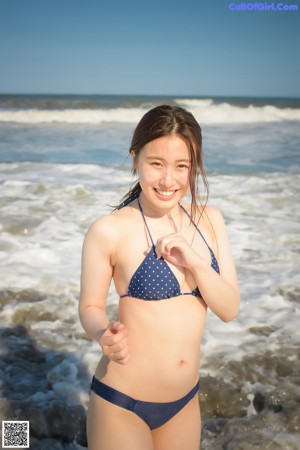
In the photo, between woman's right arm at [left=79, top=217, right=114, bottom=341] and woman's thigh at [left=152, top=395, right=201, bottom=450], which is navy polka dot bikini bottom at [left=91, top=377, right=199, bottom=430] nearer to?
woman's thigh at [left=152, top=395, right=201, bottom=450]

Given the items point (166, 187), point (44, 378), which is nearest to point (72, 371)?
point (44, 378)

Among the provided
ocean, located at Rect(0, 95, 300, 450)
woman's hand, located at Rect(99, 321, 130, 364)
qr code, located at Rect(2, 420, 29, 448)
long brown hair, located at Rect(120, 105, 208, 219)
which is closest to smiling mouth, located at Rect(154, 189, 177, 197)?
long brown hair, located at Rect(120, 105, 208, 219)

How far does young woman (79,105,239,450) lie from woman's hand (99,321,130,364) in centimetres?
28

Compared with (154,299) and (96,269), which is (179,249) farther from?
(96,269)

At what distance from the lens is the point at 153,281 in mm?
1970

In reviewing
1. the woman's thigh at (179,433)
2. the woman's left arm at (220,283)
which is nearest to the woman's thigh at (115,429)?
the woman's thigh at (179,433)

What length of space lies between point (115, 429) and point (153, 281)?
0.64 meters

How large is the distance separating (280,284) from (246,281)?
14.8 inches

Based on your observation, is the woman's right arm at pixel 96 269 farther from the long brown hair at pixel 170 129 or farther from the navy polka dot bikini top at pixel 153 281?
the long brown hair at pixel 170 129

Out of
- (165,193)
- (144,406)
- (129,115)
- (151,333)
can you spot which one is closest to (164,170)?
(165,193)

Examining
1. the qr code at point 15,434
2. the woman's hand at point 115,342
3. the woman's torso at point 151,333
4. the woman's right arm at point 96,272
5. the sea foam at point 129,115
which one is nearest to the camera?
the woman's hand at point 115,342

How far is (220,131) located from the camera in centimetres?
2322

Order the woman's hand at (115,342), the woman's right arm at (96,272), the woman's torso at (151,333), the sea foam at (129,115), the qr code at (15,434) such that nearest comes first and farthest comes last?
the woman's hand at (115,342) → the woman's right arm at (96,272) → the woman's torso at (151,333) → the qr code at (15,434) → the sea foam at (129,115)

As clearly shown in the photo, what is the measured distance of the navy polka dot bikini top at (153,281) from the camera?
1970 millimetres
